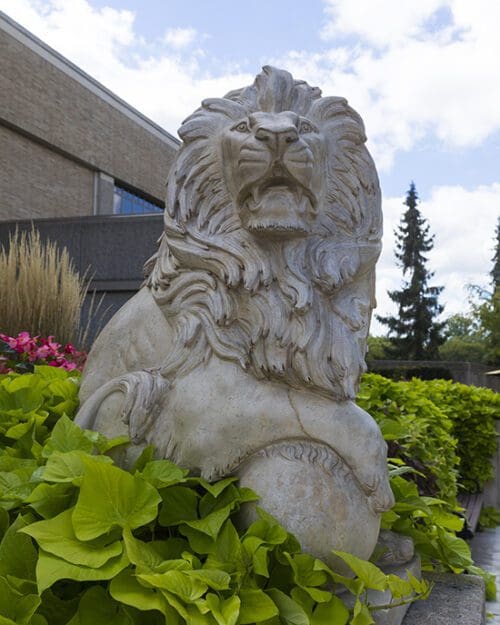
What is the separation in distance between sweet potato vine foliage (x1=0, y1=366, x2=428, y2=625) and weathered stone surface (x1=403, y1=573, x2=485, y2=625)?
348 millimetres

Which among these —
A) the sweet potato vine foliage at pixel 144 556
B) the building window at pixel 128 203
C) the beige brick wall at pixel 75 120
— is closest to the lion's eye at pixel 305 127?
the sweet potato vine foliage at pixel 144 556

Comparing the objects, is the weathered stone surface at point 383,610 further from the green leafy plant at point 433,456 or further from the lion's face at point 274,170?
the lion's face at point 274,170

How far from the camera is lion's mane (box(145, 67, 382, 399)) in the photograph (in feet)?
5.25

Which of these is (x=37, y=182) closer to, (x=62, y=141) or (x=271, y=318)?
(x=62, y=141)

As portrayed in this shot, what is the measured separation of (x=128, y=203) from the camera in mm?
19672

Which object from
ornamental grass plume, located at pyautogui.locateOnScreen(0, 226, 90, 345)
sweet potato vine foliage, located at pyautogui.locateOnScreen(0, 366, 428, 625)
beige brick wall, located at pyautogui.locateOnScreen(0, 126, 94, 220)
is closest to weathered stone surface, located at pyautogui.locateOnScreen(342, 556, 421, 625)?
sweet potato vine foliage, located at pyautogui.locateOnScreen(0, 366, 428, 625)

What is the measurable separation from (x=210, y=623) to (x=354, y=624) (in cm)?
35

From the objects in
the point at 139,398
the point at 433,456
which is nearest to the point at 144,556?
the point at 139,398

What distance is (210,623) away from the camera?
1.20 metres

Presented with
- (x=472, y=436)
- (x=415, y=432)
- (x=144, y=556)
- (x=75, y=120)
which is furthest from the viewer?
(x=75, y=120)

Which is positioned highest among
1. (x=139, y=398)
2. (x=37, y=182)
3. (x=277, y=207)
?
(x=37, y=182)

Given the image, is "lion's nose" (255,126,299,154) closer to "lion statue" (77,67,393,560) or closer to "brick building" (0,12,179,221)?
"lion statue" (77,67,393,560)

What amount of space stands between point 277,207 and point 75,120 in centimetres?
1655

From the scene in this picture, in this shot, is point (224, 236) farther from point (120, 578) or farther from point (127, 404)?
point (120, 578)
